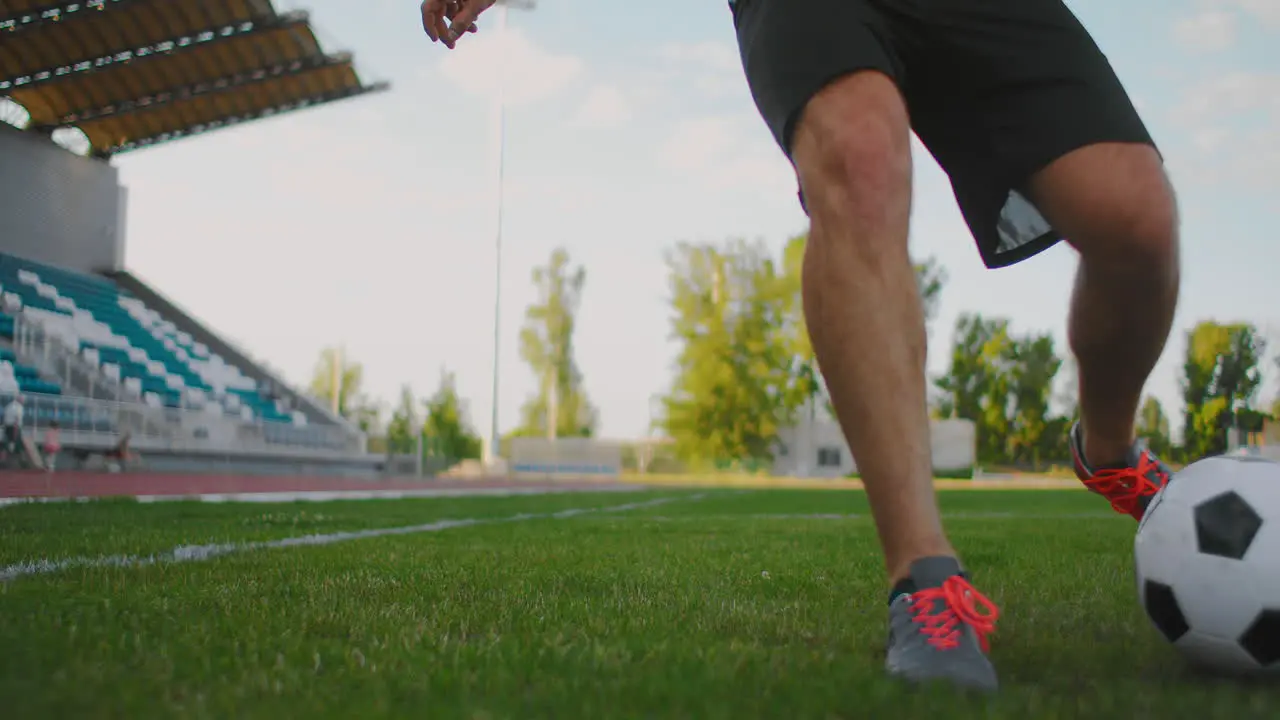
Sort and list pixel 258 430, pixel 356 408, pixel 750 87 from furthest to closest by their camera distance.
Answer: pixel 356 408 < pixel 258 430 < pixel 750 87

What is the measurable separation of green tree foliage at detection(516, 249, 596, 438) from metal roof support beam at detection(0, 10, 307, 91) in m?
34.5

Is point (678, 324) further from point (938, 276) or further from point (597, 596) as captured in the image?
point (597, 596)

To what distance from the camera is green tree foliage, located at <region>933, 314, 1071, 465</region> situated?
64.4 m

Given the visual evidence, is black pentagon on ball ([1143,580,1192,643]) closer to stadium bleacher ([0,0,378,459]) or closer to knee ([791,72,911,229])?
knee ([791,72,911,229])

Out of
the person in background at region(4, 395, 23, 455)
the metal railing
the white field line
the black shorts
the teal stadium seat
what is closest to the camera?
the black shorts

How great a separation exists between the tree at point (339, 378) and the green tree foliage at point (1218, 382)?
47430 mm

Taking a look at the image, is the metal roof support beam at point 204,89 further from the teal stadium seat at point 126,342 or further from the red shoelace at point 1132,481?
the red shoelace at point 1132,481

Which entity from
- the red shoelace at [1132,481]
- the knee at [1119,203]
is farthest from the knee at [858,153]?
the red shoelace at [1132,481]

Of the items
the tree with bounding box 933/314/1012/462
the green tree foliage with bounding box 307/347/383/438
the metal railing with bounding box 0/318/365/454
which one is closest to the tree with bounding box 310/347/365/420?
the green tree foliage with bounding box 307/347/383/438

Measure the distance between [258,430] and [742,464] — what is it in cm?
3199

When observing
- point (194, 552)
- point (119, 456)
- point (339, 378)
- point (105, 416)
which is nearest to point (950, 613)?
point (194, 552)

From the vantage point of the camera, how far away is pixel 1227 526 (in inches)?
76.6

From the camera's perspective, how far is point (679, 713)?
142cm

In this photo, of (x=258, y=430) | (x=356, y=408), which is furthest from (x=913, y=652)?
A: (x=356, y=408)
